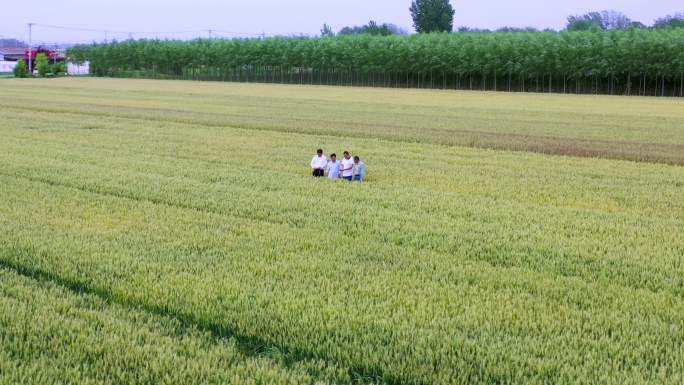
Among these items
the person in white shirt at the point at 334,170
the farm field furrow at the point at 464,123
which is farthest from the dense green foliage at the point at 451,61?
the person in white shirt at the point at 334,170

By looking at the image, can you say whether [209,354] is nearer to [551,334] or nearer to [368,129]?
[551,334]

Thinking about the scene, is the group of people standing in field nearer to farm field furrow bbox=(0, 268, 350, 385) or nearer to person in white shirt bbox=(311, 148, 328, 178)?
person in white shirt bbox=(311, 148, 328, 178)

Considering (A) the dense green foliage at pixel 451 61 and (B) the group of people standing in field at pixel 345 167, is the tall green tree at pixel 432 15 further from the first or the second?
(B) the group of people standing in field at pixel 345 167

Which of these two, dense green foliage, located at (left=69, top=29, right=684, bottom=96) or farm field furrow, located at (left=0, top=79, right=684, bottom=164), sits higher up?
dense green foliage, located at (left=69, top=29, right=684, bottom=96)

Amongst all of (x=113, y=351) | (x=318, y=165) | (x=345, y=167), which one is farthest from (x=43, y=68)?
(x=113, y=351)

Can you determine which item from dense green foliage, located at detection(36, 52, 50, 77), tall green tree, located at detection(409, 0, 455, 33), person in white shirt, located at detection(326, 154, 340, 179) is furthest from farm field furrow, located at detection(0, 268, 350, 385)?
tall green tree, located at detection(409, 0, 455, 33)

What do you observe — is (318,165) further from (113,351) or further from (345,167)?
(113,351)

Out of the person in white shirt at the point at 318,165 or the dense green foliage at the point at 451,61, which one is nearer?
the person in white shirt at the point at 318,165

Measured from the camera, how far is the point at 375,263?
430 inches

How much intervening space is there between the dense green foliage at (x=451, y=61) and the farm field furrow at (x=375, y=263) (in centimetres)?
7586

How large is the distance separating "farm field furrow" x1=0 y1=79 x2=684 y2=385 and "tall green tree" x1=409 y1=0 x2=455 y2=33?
177m

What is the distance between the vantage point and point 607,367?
7.19 meters

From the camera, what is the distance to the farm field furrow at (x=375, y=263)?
297 inches

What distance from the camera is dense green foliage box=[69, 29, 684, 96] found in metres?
92.8
